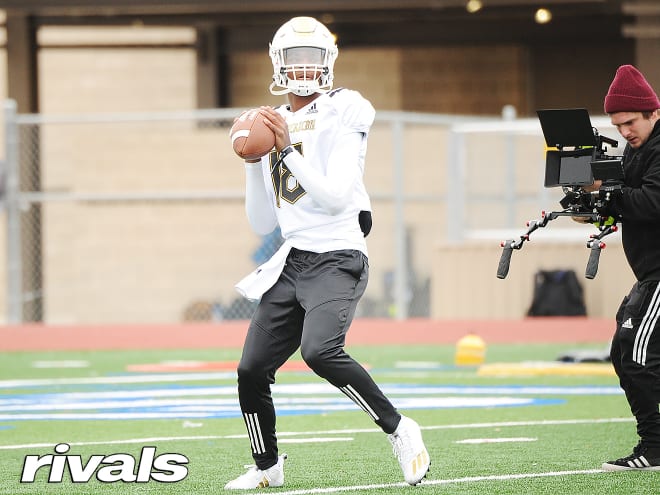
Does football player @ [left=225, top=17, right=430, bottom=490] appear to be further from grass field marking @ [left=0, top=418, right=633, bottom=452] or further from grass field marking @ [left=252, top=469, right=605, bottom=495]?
grass field marking @ [left=0, top=418, right=633, bottom=452]

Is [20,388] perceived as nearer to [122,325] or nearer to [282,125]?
[122,325]

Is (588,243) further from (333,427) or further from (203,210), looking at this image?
(203,210)

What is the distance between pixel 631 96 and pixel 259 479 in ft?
7.93

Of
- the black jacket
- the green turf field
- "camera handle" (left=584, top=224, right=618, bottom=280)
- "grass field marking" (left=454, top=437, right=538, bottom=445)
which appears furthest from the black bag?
"camera handle" (left=584, top=224, right=618, bottom=280)

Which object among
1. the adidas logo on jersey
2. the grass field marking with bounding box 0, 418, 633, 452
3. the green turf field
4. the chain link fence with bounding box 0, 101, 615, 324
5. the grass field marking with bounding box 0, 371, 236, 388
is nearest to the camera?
the adidas logo on jersey

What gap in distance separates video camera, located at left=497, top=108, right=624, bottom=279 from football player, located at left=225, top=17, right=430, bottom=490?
0.77 meters

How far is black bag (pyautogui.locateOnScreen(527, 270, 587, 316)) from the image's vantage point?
15688 mm

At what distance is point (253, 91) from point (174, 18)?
8.81 ft

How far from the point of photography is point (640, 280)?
6520mm

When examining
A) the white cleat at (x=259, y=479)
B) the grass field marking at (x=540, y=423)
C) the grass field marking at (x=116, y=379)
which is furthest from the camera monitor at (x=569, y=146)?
the grass field marking at (x=116, y=379)

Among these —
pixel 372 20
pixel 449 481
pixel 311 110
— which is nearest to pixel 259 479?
pixel 449 481

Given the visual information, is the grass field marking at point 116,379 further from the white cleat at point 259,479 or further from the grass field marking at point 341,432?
the white cleat at point 259,479

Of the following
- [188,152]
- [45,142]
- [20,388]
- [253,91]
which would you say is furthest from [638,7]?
[45,142]

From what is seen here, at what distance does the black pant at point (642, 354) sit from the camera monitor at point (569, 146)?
0.61m
